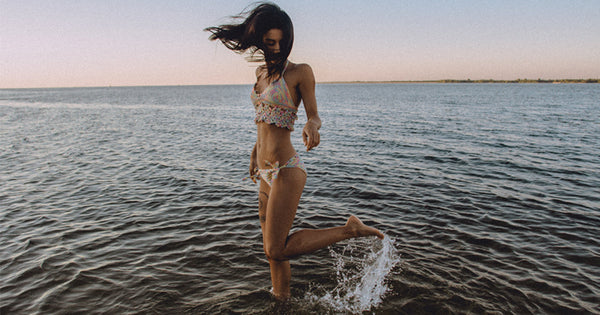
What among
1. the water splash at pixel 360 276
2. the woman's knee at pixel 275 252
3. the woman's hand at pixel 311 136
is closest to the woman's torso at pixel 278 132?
the woman's hand at pixel 311 136

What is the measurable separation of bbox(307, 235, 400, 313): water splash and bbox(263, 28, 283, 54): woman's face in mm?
3561

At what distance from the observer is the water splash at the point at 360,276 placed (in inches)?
190

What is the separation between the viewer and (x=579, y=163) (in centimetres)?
1373

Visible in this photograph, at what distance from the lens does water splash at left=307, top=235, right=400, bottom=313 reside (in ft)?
15.8

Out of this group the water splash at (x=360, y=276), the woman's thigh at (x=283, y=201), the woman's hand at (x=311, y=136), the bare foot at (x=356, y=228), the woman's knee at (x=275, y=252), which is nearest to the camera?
the woman's hand at (x=311, y=136)

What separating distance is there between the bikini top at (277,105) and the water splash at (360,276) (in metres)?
2.88

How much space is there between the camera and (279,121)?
11.1ft

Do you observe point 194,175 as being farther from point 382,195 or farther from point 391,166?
point 391,166

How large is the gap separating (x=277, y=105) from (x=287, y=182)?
2.65ft

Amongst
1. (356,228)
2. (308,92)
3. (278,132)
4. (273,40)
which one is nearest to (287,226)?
(356,228)

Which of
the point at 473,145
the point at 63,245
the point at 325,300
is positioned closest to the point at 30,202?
the point at 63,245

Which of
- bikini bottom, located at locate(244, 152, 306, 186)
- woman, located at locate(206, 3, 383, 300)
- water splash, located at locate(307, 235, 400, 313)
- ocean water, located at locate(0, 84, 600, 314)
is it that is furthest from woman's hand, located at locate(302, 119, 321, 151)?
water splash, located at locate(307, 235, 400, 313)

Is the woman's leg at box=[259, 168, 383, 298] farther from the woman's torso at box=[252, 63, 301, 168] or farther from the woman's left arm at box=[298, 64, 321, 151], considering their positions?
the woman's left arm at box=[298, 64, 321, 151]

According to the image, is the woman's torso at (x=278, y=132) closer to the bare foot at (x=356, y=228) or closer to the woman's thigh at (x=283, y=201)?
the woman's thigh at (x=283, y=201)
